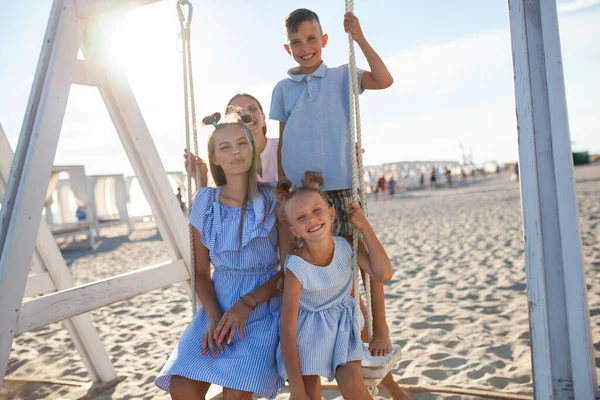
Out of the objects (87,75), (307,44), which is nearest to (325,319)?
(307,44)

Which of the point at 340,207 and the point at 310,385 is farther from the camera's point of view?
the point at 340,207

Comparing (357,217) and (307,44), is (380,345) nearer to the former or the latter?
(357,217)

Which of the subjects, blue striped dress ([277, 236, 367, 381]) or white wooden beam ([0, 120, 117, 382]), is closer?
blue striped dress ([277, 236, 367, 381])

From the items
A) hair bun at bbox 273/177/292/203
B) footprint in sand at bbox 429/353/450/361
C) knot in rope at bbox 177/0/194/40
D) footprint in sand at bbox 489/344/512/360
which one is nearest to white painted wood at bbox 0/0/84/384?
knot in rope at bbox 177/0/194/40

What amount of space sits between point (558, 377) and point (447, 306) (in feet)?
8.53

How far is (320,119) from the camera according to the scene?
1.97 metres

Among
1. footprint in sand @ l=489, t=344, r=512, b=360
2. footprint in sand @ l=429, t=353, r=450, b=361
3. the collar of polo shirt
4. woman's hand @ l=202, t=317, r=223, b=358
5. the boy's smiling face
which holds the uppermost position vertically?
the boy's smiling face

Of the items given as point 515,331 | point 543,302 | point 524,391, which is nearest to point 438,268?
point 515,331

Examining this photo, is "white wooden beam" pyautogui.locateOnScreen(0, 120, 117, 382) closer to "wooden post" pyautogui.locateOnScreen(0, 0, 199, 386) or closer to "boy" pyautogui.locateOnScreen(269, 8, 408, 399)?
"wooden post" pyautogui.locateOnScreen(0, 0, 199, 386)

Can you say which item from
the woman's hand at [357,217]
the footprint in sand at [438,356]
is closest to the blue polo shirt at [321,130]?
the woman's hand at [357,217]

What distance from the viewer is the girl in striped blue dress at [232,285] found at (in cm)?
165

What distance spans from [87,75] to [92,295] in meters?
1.02

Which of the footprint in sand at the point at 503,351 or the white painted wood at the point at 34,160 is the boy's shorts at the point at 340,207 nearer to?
the white painted wood at the point at 34,160

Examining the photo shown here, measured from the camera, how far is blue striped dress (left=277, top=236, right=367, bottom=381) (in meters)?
1.66
